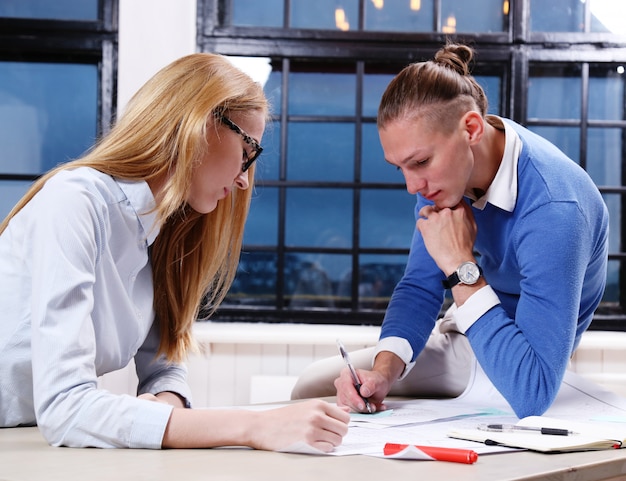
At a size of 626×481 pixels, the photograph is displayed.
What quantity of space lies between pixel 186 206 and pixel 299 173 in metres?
2.11

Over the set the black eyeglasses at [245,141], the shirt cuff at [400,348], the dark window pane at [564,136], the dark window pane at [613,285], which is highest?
the dark window pane at [564,136]

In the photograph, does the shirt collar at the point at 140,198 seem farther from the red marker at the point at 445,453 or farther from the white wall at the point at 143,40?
the white wall at the point at 143,40

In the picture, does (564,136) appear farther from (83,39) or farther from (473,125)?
(83,39)

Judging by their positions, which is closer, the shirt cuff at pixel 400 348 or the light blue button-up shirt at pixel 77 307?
the light blue button-up shirt at pixel 77 307

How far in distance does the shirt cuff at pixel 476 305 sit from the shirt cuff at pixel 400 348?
0.92ft

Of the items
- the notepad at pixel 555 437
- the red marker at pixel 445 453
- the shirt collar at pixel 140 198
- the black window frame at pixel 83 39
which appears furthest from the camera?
the black window frame at pixel 83 39

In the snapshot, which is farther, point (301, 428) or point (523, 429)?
point (523, 429)

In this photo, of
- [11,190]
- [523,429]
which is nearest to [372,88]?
[11,190]

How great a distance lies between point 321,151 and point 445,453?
9.30ft

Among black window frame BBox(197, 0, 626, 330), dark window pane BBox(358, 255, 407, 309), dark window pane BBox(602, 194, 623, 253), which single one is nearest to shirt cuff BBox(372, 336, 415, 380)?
black window frame BBox(197, 0, 626, 330)

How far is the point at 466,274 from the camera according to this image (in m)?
1.69

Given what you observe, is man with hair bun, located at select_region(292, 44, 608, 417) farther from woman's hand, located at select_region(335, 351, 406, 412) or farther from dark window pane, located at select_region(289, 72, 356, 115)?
dark window pane, located at select_region(289, 72, 356, 115)

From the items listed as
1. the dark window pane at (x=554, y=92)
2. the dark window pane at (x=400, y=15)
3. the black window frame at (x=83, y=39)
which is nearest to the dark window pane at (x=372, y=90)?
the dark window pane at (x=400, y=15)

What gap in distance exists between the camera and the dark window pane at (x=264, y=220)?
375 centimetres
